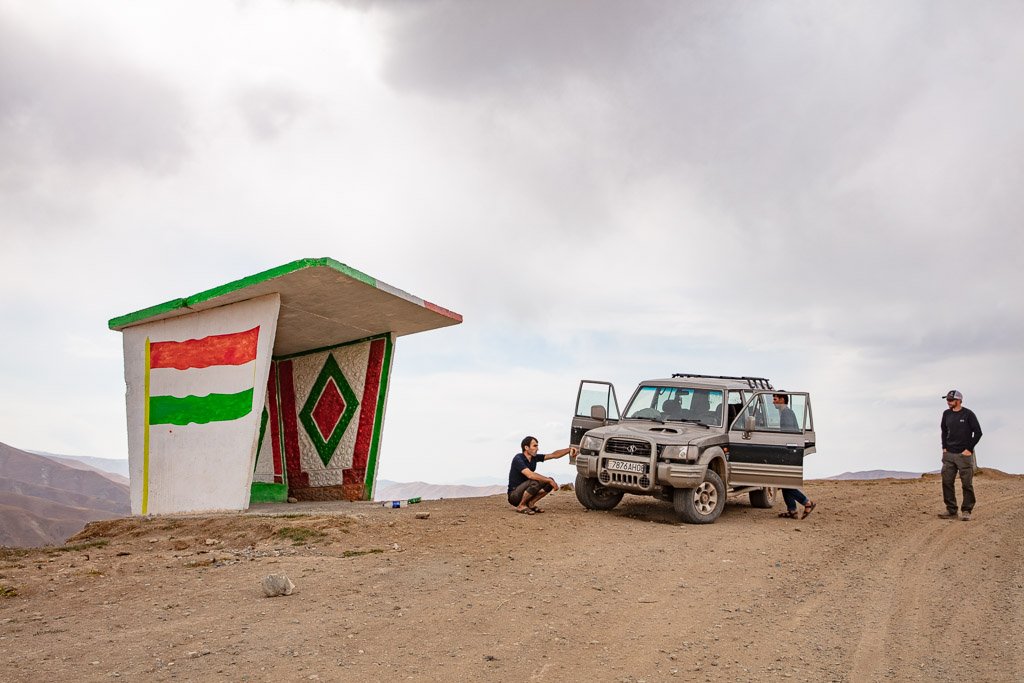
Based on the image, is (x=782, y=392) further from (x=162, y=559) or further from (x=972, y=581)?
(x=162, y=559)

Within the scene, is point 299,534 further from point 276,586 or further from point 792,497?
point 792,497

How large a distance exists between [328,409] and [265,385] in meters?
4.44

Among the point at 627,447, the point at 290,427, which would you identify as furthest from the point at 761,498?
the point at 290,427

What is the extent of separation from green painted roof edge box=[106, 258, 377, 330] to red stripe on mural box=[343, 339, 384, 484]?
13.3ft

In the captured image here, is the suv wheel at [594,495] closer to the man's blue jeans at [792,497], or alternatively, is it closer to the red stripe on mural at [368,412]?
the man's blue jeans at [792,497]

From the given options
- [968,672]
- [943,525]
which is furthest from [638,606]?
[943,525]

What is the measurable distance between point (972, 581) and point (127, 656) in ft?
27.4

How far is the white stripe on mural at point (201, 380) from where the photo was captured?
13732 mm

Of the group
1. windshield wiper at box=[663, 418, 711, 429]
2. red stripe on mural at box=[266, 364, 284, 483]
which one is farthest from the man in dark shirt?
red stripe on mural at box=[266, 364, 284, 483]

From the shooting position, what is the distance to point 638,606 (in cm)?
698

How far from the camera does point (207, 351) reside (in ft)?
47.4

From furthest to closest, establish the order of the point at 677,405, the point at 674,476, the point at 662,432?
the point at 677,405, the point at 662,432, the point at 674,476

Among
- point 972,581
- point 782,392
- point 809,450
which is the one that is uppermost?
point 782,392

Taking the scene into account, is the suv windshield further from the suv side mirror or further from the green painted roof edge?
the green painted roof edge
